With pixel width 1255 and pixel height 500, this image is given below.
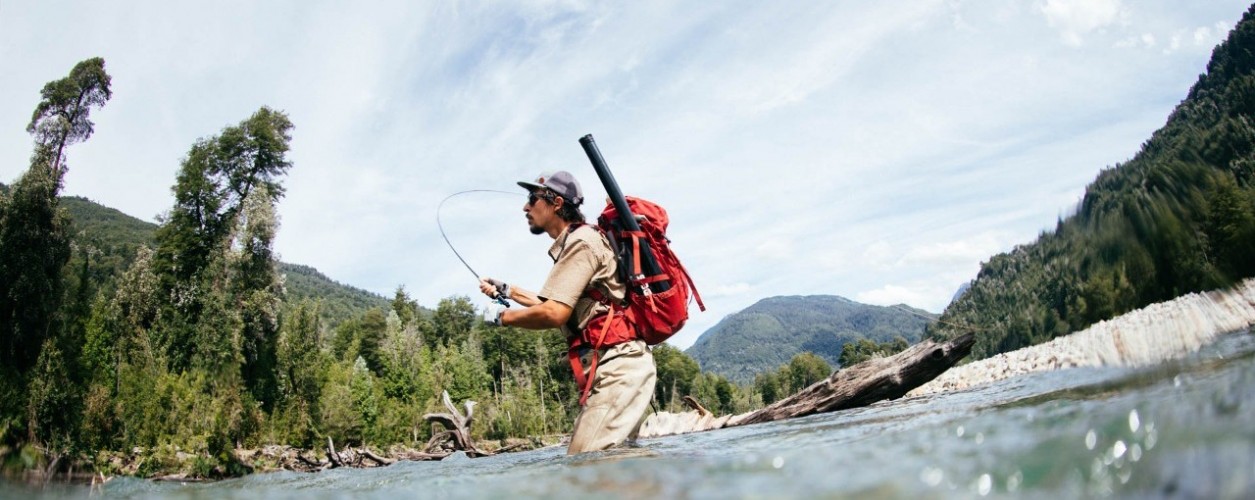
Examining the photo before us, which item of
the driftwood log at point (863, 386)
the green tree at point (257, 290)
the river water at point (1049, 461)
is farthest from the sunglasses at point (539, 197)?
the green tree at point (257, 290)

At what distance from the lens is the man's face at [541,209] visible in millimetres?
5855

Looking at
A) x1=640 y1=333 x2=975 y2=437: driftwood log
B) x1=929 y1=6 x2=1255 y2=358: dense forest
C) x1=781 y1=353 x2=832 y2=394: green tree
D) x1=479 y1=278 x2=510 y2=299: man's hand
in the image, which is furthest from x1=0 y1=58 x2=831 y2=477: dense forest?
x1=781 y1=353 x2=832 y2=394: green tree

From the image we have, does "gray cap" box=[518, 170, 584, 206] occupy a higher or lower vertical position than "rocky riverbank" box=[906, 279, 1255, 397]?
higher

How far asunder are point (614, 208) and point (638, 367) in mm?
1425

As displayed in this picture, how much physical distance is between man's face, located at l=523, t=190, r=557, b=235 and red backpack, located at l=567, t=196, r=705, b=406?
21.0 inches

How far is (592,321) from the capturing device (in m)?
5.45

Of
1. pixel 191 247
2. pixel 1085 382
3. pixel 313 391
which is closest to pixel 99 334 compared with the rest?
pixel 191 247

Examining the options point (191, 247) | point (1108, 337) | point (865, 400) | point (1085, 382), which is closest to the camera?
point (1108, 337)

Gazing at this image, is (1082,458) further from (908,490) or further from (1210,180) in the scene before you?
(1210,180)

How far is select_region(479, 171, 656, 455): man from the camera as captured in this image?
16.8ft

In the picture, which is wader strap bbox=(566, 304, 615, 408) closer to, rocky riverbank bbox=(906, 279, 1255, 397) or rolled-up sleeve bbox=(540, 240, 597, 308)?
rolled-up sleeve bbox=(540, 240, 597, 308)

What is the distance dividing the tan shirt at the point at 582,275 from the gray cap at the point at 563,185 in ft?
1.15

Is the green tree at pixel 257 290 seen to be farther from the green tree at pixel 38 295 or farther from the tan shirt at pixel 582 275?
the tan shirt at pixel 582 275

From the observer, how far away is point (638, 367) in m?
5.39
